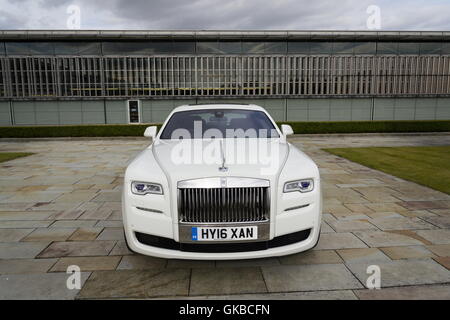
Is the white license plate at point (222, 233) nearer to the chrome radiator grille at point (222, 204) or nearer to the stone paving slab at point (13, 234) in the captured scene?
the chrome radiator grille at point (222, 204)

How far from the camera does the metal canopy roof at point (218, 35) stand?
20.8 metres

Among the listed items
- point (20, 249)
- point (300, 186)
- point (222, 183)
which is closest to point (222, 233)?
point (222, 183)

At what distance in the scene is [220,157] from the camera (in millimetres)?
3170

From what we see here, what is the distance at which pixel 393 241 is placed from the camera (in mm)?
A: 3799

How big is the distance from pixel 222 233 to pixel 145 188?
33.0 inches

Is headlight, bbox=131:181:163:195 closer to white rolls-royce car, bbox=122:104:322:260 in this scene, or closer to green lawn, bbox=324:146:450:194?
white rolls-royce car, bbox=122:104:322:260

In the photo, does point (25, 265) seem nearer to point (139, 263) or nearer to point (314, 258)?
point (139, 263)

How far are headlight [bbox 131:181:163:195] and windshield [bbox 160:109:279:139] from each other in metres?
1.46

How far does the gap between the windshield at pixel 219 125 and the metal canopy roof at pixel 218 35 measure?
1851 cm

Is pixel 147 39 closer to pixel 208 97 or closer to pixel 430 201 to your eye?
pixel 208 97

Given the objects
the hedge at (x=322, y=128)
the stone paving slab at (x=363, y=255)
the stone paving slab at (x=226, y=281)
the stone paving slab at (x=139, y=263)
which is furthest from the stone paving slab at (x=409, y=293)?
the hedge at (x=322, y=128)

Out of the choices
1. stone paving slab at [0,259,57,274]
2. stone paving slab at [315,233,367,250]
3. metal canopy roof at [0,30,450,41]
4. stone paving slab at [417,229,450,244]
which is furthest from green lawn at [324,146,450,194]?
metal canopy roof at [0,30,450,41]

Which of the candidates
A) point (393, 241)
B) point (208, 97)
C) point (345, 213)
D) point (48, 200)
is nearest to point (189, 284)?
point (393, 241)

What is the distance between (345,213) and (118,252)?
339cm
